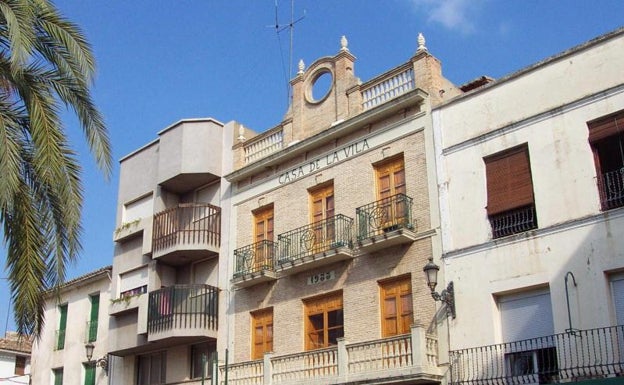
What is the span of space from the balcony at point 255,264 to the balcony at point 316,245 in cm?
40

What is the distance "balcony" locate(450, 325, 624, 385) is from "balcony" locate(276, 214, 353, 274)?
418 centimetres

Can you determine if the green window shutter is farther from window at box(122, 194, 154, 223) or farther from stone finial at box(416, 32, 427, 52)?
stone finial at box(416, 32, 427, 52)

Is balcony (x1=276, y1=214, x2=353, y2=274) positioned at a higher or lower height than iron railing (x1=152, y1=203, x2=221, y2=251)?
lower

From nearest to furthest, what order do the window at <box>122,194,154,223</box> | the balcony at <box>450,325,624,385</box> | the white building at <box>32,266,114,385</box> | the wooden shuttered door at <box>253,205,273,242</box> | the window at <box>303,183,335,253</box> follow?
the balcony at <box>450,325,624,385</box> → the window at <box>303,183,335,253</box> → the wooden shuttered door at <box>253,205,273,242</box> → the window at <box>122,194,154,223</box> → the white building at <box>32,266,114,385</box>

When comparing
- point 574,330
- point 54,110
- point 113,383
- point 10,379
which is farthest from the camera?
point 10,379

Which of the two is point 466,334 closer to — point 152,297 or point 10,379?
point 152,297

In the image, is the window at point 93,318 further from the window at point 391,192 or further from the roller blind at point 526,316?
the roller blind at point 526,316

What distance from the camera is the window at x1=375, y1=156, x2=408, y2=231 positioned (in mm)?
19422

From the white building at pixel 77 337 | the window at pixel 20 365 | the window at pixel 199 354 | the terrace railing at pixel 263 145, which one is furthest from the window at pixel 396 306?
the window at pixel 20 365

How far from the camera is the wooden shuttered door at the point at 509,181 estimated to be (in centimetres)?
1738

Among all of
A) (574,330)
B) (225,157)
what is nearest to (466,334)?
(574,330)

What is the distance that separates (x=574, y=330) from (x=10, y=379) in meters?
28.8

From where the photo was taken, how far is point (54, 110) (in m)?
13.1

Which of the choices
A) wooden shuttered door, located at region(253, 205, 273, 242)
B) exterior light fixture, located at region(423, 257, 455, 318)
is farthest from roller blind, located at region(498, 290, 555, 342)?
wooden shuttered door, located at region(253, 205, 273, 242)
